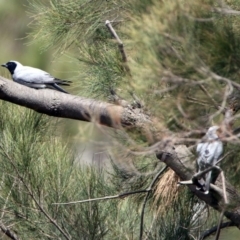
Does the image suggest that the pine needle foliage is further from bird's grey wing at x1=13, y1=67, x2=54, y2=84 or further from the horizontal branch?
the horizontal branch

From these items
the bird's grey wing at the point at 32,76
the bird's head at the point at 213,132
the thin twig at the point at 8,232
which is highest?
the bird's head at the point at 213,132

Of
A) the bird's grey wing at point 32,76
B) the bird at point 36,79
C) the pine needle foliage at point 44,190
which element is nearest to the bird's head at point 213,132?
the pine needle foliage at point 44,190

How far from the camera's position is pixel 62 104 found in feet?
6.23

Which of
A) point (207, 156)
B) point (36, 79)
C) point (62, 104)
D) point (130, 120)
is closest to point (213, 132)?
point (207, 156)

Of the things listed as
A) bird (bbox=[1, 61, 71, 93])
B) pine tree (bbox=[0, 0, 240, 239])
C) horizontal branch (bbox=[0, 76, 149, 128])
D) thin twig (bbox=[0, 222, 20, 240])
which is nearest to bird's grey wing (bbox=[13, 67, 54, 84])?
bird (bbox=[1, 61, 71, 93])

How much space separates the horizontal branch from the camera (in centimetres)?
182

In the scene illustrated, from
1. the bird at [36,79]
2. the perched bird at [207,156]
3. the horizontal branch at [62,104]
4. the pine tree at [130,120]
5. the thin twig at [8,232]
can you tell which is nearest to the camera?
the pine tree at [130,120]

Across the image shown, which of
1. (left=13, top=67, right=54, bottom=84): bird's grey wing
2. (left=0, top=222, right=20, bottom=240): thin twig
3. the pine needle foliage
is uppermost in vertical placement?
(left=13, top=67, right=54, bottom=84): bird's grey wing

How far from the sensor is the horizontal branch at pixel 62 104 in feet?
5.98

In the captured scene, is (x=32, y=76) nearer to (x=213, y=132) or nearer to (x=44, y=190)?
(x=44, y=190)

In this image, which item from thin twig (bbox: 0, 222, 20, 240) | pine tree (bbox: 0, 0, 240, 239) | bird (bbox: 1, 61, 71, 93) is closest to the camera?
pine tree (bbox: 0, 0, 240, 239)

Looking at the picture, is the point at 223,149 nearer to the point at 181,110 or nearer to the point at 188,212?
the point at 181,110

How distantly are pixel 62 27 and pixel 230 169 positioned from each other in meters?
0.79

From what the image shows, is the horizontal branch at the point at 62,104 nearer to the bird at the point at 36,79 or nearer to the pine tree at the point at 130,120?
the pine tree at the point at 130,120
